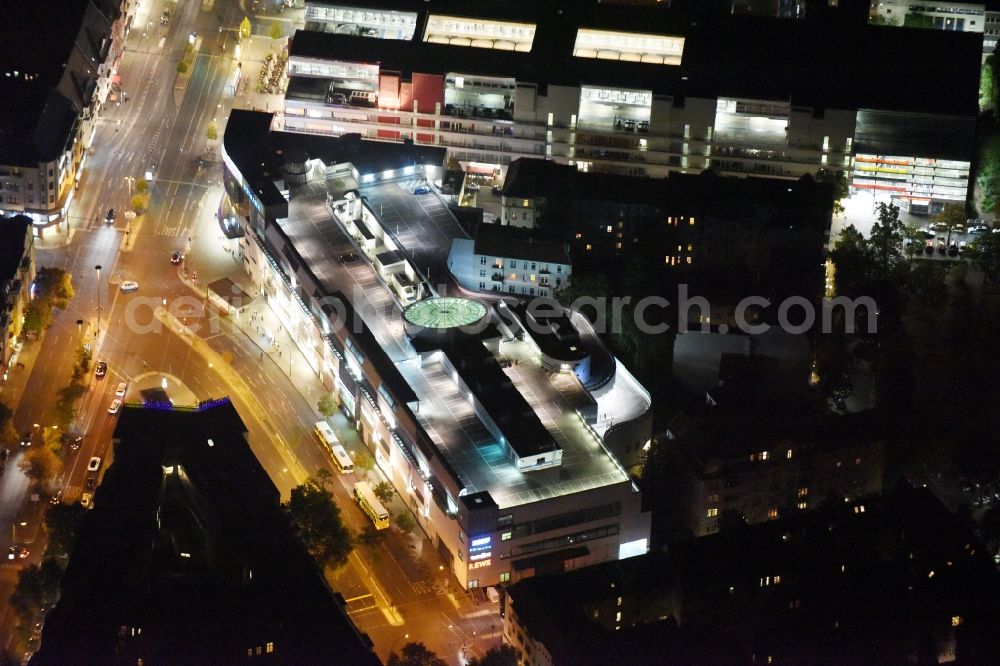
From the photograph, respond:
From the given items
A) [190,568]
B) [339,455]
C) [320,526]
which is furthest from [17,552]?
[339,455]

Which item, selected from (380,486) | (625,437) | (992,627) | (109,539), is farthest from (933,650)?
(109,539)

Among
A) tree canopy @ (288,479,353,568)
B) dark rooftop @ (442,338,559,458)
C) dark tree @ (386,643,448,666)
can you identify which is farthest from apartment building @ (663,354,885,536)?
tree canopy @ (288,479,353,568)

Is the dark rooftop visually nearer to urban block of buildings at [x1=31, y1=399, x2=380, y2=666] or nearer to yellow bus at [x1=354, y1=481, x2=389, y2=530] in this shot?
yellow bus at [x1=354, y1=481, x2=389, y2=530]

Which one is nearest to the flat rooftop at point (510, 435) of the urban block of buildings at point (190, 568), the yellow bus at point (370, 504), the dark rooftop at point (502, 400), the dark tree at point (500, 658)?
the dark rooftop at point (502, 400)

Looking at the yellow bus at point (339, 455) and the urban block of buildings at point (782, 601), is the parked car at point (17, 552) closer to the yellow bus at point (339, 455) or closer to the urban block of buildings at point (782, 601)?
the yellow bus at point (339, 455)

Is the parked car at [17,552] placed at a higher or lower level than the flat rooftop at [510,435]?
lower

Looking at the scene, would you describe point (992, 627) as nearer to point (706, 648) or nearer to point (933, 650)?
point (933, 650)
